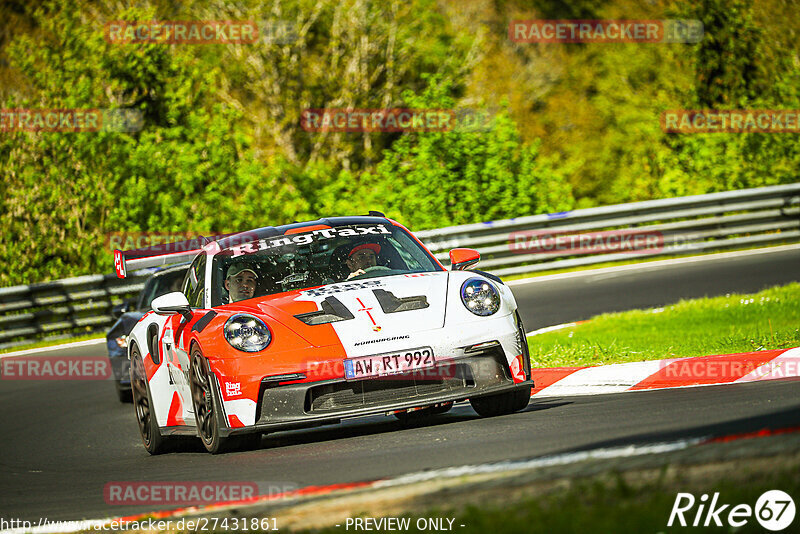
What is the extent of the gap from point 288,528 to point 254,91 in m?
29.1

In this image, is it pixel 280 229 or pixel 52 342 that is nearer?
pixel 280 229

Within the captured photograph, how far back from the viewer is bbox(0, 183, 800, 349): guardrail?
Result: 17750 millimetres

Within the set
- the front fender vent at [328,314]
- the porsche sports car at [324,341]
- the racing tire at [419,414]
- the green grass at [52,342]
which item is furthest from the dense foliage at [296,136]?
the front fender vent at [328,314]

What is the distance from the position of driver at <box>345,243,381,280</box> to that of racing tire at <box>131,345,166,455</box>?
5.60 feet

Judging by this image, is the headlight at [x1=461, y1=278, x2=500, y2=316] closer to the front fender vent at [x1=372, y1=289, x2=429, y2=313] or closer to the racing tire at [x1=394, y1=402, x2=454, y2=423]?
the front fender vent at [x1=372, y1=289, x2=429, y2=313]

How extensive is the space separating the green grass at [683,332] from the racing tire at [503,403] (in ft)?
5.82

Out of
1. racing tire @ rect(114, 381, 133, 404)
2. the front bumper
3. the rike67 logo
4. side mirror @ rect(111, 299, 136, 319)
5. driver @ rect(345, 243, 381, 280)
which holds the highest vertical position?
driver @ rect(345, 243, 381, 280)

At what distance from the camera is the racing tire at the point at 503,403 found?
7.22 m

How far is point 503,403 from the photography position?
7316 mm

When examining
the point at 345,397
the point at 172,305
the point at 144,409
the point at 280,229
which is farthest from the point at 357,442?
the point at 144,409

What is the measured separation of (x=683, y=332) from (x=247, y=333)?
4.92 m

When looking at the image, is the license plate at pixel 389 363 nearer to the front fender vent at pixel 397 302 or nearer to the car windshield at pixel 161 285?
the front fender vent at pixel 397 302

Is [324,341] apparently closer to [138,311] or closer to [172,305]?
[172,305]

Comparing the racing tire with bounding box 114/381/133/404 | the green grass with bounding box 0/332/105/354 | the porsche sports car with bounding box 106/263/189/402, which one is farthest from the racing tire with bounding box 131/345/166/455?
the green grass with bounding box 0/332/105/354
